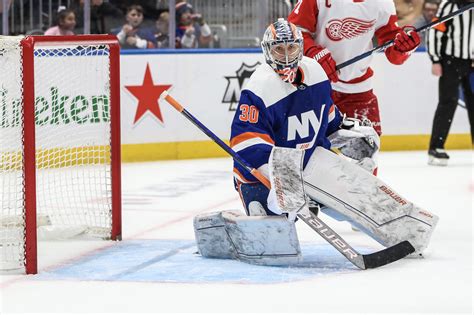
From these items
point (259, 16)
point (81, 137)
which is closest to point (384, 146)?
point (259, 16)

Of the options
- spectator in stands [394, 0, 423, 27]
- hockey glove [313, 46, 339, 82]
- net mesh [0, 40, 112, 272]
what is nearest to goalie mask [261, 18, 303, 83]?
hockey glove [313, 46, 339, 82]

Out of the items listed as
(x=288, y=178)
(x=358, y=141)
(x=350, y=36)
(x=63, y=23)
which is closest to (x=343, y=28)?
(x=350, y=36)

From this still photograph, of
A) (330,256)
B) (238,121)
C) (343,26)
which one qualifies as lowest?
(330,256)

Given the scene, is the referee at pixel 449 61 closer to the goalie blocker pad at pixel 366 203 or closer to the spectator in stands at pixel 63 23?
the spectator in stands at pixel 63 23

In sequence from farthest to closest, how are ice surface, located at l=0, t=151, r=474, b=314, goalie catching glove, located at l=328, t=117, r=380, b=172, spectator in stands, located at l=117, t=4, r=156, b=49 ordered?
1. spectator in stands, located at l=117, t=4, r=156, b=49
2. goalie catching glove, located at l=328, t=117, r=380, b=172
3. ice surface, located at l=0, t=151, r=474, b=314

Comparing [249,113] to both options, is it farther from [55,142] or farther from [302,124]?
[55,142]

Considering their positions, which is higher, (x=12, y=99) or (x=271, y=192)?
(x=12, y=99)

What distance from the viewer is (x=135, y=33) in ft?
23.7

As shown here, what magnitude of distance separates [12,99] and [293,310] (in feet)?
4.19

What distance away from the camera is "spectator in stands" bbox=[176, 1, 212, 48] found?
733 cm

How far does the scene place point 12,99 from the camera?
3682 mm

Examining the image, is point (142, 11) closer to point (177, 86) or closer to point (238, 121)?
point (177, 86)

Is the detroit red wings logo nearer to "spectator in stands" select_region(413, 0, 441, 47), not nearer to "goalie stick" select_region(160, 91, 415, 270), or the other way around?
"goalie stick" select_region(160, 91, 415, 270)

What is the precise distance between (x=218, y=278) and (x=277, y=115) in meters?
0.64
